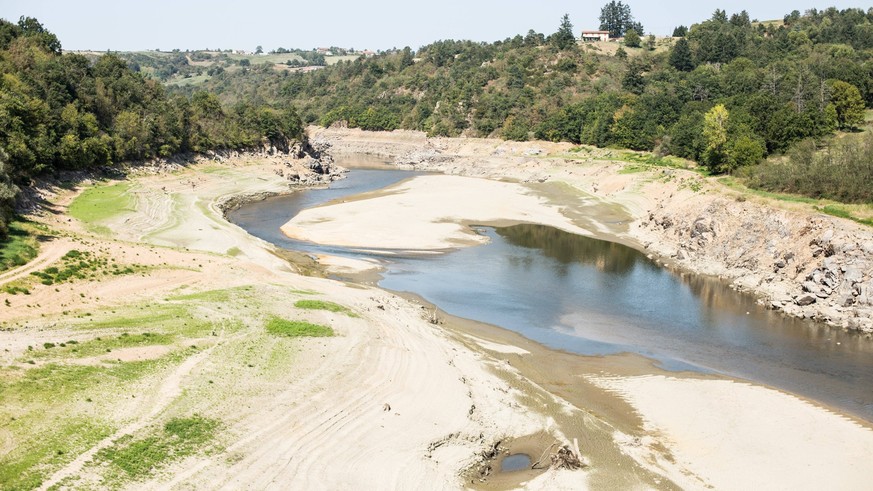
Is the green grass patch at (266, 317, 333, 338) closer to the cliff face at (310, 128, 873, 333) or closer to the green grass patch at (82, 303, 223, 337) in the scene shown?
the green grass patch at (82, 303, 223, 337)

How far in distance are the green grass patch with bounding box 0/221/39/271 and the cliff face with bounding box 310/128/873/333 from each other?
161 feet

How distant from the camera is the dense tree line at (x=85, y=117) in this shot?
215 ft

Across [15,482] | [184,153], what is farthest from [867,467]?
[184,153]

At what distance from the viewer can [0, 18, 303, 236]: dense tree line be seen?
65.6 metres

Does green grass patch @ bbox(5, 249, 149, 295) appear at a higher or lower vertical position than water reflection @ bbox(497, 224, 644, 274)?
higher

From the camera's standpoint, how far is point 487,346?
124ft

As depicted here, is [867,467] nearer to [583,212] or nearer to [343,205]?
[583,212]

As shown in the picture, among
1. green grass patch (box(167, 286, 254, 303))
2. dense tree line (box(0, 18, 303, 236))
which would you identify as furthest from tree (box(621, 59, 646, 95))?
green grass patch (box(167, 286, 254, 303))

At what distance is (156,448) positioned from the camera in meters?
21.5

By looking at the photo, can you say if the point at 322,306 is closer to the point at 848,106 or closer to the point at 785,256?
the point at 785,256

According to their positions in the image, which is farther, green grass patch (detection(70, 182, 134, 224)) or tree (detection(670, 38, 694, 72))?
tree (detection(670, 38, 694, 72))

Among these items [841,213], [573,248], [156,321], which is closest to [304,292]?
[156,321]

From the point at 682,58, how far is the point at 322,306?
13845cm

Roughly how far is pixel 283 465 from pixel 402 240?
4518cm
